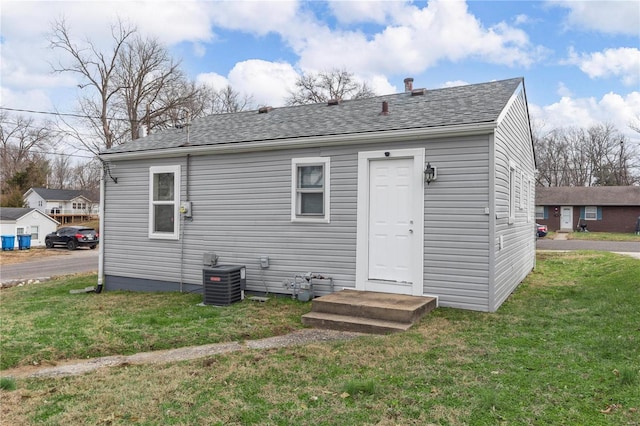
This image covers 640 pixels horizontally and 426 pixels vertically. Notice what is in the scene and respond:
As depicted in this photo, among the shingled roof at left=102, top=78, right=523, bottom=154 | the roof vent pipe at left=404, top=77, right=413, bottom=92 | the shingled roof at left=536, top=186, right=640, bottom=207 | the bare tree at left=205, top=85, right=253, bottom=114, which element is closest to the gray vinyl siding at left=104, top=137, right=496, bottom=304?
the shingled roof at left=102, top=78, right=523, bottom=154

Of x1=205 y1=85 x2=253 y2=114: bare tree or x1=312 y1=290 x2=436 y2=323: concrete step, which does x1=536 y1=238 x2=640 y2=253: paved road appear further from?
x1=205 y1=85 x2=253 y2=114: bare tree

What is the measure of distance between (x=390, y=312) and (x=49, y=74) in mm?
30021

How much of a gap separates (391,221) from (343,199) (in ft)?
2.94

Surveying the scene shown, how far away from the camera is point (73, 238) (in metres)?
24.5

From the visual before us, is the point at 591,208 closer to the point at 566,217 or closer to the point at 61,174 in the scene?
the point at 566,217

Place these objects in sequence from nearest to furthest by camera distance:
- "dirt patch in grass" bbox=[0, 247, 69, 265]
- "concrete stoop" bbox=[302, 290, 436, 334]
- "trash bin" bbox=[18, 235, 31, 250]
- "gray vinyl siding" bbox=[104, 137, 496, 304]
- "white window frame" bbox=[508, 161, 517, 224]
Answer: "concrete stoop" bbox=[302, 290, 436, 334]
"gray vinyl siding" bbox=[104, 137, 496, 304]
"white window frame" bbox=[508, 161, 517, 224]
"dirt patch in grass" bbox=[0, 247, 69, 265]
"trash bin" bbox=[18, 235, 31, 250]

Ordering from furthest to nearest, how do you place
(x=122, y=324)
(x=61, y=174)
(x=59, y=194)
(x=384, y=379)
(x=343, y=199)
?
(x=61, y=174) < (x=59, y=194) < (x=343, y=199) < (x=122, y=324) < (x=384, y=379)

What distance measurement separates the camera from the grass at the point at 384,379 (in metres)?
2.99

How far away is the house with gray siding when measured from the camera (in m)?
6.27

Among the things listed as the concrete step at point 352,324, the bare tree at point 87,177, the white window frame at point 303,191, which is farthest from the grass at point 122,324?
the bare tree at point 87,177

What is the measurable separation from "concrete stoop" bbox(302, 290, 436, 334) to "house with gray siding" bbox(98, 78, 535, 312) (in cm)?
63

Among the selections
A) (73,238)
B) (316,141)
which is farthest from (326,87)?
(316,141)

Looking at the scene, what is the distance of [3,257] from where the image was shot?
20906 mm

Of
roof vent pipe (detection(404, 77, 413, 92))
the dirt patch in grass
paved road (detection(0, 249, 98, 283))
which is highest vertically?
roof vent pipe (detection(404, 77, 413, 92))
